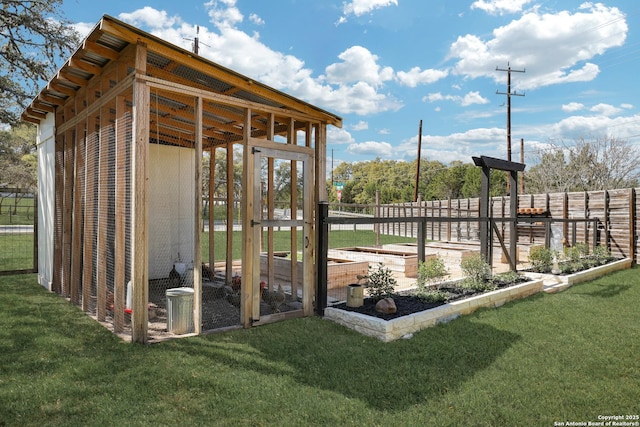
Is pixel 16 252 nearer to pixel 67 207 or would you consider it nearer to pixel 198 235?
pixel 67 207

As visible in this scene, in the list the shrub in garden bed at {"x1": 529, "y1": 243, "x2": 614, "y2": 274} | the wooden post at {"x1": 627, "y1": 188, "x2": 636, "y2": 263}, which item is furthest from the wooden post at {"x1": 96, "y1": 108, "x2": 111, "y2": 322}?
the wooden post at {"x1": 627, "y1": 188, "x2": 636, "y2": 263}

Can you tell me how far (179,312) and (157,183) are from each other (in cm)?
373

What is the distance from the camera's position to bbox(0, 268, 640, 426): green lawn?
263 cm

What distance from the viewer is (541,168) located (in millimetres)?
28047

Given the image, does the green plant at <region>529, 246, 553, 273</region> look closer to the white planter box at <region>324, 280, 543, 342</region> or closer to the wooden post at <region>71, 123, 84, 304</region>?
the white planter box at <region>324, 280, 543, 342</region>

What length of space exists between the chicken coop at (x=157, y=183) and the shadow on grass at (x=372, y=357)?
61 centimetres

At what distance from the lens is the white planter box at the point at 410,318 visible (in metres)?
4.19

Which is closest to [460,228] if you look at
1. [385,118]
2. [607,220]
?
[607,220]

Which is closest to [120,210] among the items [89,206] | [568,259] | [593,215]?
[89,206]

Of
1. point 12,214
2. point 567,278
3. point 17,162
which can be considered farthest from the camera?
point 17,162

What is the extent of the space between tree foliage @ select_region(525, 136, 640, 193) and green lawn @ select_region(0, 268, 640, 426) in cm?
2451

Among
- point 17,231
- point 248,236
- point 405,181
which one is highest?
point 405,181

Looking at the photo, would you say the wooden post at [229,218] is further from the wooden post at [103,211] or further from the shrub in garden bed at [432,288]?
the shrub in garden bed at [432,288]

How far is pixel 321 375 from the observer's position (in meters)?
3.25
